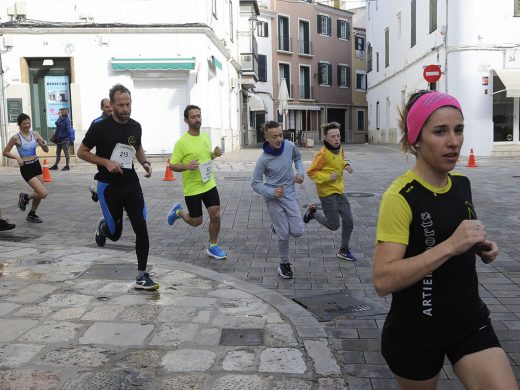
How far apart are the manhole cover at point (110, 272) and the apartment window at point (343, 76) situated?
46.7 meters

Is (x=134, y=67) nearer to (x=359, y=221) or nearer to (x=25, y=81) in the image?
(x=25, y=81)

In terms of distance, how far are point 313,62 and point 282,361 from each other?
1840 inches

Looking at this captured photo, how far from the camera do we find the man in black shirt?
17.8 ft

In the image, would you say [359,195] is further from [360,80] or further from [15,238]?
[360,80]

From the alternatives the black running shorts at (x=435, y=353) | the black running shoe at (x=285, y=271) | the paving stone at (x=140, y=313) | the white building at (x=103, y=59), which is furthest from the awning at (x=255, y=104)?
the black running shorts at (x=435, y=353)

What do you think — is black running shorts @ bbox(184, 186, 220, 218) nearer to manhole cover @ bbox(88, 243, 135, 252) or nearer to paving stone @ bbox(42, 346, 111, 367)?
manhole cover @ bbox(88, 243, 135, 252)

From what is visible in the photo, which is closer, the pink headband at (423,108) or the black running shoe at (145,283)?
the pink headband at (423,108)

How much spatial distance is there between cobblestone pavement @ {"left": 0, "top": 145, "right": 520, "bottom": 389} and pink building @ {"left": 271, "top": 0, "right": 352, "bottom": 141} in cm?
3193

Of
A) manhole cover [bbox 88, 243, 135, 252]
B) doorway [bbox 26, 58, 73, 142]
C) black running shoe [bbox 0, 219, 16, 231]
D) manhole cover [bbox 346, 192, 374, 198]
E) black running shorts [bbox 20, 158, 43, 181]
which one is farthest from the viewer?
doorway [bbox 26, 58, 73, 142]

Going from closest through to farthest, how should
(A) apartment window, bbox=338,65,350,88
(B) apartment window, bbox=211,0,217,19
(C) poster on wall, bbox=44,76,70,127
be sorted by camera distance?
1. (C) poster on wall, bbox=44,76,70,127
2. (B) apartment window, bbox=211,0,217,19
3. (A) apartment window, bbox=338,65,350,88

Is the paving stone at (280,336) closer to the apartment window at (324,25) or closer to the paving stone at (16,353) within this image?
the paving stone at (16,353)

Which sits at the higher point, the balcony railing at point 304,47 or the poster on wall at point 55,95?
the balcony railing at point 304,47

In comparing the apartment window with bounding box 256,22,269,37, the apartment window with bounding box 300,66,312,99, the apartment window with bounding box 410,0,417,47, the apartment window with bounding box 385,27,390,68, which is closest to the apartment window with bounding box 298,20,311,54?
the apartment window with bounding box 300,66,312,99

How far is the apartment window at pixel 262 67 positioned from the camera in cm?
4466
